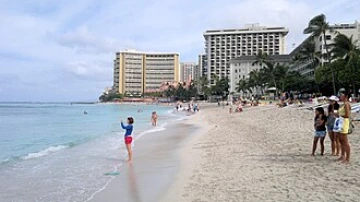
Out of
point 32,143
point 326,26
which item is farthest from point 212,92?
point 32,143

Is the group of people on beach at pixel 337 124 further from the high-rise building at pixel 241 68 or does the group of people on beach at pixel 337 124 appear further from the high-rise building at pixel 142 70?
the high-rise building at pixel 142 70

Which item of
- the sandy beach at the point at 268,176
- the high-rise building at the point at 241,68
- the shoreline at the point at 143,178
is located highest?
the high-rise building at the point at 241,68

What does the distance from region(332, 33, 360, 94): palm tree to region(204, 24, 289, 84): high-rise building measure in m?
98.9

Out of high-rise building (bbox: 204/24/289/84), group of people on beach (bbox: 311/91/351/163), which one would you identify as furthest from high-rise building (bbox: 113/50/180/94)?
group of people on beach (bbox: 311/91/351/163)

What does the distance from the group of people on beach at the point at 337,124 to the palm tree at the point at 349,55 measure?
96.7 feet

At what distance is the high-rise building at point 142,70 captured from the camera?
176 meters

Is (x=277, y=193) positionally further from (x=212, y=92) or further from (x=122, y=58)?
(x=122, y=58)

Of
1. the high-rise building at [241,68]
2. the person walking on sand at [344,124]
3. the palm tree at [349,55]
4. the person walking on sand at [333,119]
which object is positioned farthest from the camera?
the high-rise building at [241,68]

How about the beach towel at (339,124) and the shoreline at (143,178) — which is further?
the beach towel at (339,124)

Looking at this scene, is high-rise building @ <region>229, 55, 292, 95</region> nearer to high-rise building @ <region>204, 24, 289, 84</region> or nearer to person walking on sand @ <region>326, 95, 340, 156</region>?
high-rise building @ <region>204, 24, 289, 84</region>

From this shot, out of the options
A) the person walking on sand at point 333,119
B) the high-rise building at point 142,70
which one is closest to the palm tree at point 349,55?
the person walking on sand at point 333,119

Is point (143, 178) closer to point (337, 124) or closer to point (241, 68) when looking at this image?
point (337, 124)

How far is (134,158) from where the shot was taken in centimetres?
1211

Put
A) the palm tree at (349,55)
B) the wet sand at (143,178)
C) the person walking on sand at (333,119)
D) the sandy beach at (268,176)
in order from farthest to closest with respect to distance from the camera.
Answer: the palm tree at (349,55)
the person walking on sand at (333,119)
the wet sand at (143,178)
the sandy beach at (268,176)
